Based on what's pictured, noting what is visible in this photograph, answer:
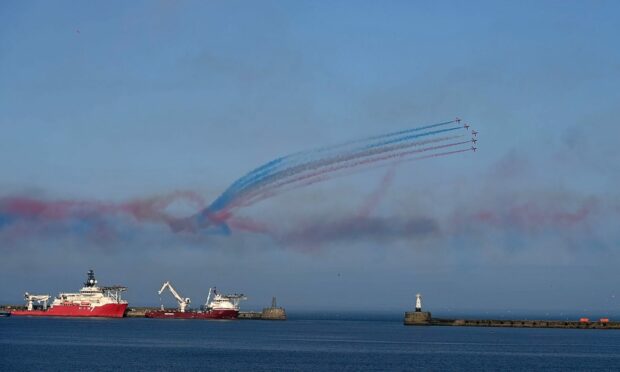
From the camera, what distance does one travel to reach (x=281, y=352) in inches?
4680

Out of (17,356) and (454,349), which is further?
(454,349)

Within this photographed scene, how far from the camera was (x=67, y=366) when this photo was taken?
311ft

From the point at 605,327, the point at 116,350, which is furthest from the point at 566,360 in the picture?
the point at 605,327

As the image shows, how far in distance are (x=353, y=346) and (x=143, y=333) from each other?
150ft

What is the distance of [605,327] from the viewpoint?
7790 inches

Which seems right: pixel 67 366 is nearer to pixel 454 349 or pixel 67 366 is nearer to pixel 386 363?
pixel 386 363

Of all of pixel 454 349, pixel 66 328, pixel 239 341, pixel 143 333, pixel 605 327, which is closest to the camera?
pixel 454 349

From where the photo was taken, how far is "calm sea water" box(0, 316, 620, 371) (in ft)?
326

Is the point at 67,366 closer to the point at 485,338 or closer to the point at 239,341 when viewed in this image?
the point at 239,341

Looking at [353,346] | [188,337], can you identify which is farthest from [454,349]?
[188,337]

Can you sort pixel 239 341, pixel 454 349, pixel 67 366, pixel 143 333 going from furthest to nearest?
pixel 143 333
pixel 239 341
pixel 454 349
pixel 67 366

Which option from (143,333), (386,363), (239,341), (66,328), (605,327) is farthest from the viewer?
(605,327)

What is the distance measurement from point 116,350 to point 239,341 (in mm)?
28763

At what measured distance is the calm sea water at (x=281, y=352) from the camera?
99438 mm
